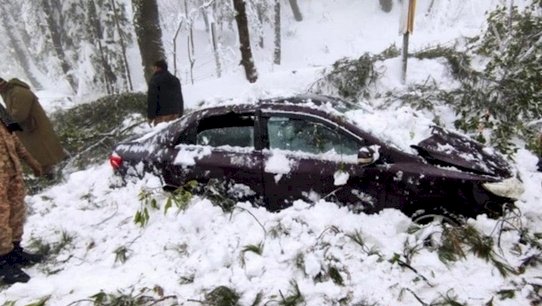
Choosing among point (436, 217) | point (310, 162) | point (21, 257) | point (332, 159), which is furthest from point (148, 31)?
point (436, 217)

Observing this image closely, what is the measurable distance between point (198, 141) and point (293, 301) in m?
A: 2.14

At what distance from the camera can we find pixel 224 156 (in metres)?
4.32

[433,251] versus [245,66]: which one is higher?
[245,66]

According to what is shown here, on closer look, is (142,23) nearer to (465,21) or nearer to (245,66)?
(245,66)

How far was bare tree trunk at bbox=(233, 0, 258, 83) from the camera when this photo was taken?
8469mm

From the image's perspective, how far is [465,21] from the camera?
59.1 ft

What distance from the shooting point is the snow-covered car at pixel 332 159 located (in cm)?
367

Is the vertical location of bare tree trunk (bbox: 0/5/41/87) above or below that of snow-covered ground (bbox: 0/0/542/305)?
above

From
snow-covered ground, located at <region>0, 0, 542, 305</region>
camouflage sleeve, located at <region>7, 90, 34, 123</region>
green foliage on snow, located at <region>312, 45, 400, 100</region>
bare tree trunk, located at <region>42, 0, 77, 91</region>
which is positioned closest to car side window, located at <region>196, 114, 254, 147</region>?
snow-covered ground, located at <region>0, 0, 542, 305</region>

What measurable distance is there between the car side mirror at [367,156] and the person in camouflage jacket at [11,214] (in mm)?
3366

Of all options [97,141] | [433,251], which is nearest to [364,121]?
[433,251]

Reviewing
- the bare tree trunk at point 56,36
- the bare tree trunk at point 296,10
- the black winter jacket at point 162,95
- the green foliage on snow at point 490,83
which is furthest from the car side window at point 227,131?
the bare tree trunk at point 296,10

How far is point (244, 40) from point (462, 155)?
19.7ft

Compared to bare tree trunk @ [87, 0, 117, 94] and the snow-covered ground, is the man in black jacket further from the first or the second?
bare tree trunk @ [87, 0, 117, 94]
